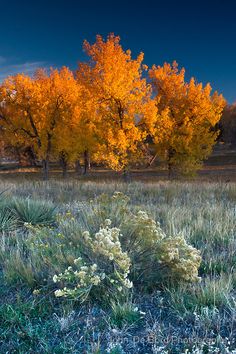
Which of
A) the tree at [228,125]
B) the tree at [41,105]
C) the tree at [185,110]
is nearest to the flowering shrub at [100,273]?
the tree at [185,110]

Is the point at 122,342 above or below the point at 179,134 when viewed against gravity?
below

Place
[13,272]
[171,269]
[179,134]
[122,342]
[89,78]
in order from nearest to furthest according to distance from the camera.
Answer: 1. [122,342]
2. [171,269]
3. [13,272]
4. [89,78]
5. [179,134]

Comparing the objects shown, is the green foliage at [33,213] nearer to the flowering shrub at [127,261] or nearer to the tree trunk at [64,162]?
the flowering shrub at [127,261]

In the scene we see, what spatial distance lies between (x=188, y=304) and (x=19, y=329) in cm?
138

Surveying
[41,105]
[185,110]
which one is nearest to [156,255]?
[185,110]

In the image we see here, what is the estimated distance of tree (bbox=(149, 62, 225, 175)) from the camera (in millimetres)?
22109

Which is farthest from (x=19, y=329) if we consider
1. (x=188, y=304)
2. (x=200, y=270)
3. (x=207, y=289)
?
(x=200, y=270)

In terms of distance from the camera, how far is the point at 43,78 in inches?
987

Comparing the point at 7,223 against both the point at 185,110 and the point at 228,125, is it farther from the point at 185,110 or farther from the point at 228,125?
the point at 228,125

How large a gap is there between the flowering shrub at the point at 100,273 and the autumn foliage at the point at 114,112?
48.1 feet

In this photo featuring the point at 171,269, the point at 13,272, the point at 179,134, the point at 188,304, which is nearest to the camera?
the point at 188,304

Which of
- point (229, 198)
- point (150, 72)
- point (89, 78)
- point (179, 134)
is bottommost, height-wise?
point (229, 198)

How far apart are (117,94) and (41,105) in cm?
1053

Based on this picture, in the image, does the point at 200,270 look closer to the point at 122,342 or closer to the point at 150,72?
the point at 122,342
